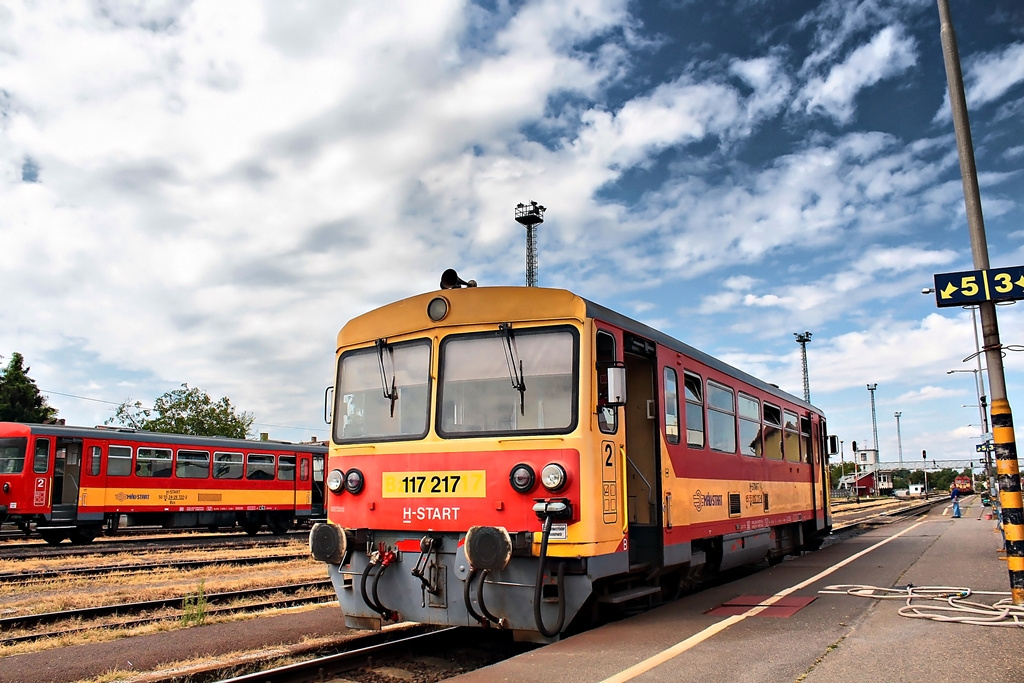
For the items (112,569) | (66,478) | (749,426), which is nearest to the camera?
(749,426)

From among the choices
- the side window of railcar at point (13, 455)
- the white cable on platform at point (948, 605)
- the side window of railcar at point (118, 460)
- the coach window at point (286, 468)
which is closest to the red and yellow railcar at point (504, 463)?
the white cable on platform at point (948, 605)

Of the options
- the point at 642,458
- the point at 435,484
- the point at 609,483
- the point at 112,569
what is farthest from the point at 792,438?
the point at 112,569

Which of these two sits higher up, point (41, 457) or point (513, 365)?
point (513, 365)

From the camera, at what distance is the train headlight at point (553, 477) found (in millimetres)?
6672

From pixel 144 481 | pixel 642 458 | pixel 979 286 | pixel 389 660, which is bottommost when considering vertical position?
pixel 389 660

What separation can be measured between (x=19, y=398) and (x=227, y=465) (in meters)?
27.4

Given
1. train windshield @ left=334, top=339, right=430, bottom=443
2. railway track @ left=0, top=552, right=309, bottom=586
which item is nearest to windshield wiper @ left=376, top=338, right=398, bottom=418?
train windshield @ left=334, top=339, right=430, bottom=443

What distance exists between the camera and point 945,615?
7.60 metres

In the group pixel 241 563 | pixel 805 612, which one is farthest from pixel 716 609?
pixel 241 563

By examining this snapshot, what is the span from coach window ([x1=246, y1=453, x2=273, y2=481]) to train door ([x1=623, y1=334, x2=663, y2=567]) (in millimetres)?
19406

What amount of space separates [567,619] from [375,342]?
3.24 meters

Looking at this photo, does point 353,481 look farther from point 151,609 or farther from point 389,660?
point 151,609

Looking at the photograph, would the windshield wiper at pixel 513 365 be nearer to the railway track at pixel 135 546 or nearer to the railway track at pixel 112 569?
the railway track at pixel 112 569

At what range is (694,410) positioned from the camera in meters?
9.48
